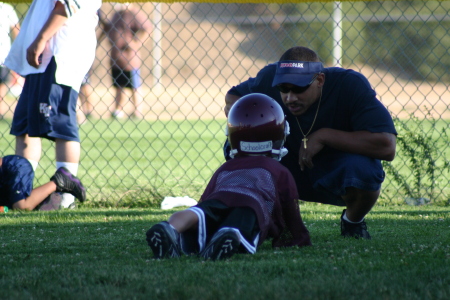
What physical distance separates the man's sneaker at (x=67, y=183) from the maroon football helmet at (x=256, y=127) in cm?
200

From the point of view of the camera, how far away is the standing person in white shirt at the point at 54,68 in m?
4.57

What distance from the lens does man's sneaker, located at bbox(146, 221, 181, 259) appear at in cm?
257

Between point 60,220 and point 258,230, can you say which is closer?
point 258,230

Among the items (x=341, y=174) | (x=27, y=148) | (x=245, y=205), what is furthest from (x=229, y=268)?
(x=27, y=148)

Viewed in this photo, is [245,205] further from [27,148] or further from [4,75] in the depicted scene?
[4,75]

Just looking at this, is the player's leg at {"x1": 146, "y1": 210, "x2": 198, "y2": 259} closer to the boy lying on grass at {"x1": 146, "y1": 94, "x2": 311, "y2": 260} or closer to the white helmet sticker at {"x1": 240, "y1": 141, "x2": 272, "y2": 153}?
the boy lying on grass at {"x1": 146, "y1": 94, "x2": 311, "y2": 260}

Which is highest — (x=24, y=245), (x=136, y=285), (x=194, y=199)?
(x=136, y=285)

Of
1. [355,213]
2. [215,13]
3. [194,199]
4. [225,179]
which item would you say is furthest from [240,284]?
[215,13]

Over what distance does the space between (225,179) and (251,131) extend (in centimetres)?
26

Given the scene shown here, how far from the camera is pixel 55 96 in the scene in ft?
15.2

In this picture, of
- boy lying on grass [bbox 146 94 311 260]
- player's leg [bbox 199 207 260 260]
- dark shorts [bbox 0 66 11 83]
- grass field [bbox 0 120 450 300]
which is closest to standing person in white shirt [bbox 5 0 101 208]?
grass field [bbox 0 120 450 300]

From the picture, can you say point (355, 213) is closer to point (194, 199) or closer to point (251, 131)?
point (251, 131)

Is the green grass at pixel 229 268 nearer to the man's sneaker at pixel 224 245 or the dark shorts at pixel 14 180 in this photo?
the man's sneaker at pixel 224 245

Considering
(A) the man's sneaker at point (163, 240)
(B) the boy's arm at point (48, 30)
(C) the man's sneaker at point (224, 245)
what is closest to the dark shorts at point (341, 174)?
(C) the man's sneaker at point (224, 245)
